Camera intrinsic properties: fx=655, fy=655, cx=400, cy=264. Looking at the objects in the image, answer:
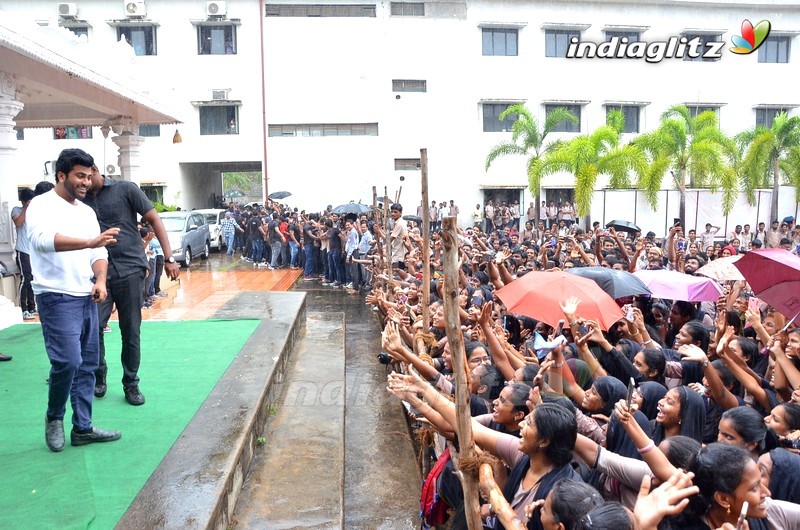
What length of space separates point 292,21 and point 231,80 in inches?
118

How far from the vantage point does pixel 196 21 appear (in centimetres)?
2288

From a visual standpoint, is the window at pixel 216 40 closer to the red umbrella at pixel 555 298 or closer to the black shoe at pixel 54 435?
the red umbrella at pixel 555 298

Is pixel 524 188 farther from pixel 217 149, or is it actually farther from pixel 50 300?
pixel 50 300

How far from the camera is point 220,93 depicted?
76.1ft

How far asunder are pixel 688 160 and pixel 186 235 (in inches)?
533

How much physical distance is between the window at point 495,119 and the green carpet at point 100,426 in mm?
19103

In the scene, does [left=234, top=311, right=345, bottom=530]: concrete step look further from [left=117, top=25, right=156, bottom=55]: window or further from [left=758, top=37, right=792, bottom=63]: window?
[left=758, top=37, right=792, bottom=63]: window

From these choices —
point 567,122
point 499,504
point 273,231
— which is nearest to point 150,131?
point 273,231

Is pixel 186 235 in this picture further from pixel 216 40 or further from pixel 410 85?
pixel 410 85

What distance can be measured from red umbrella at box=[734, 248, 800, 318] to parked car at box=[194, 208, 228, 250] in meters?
16.9

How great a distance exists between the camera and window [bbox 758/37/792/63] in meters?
25.0

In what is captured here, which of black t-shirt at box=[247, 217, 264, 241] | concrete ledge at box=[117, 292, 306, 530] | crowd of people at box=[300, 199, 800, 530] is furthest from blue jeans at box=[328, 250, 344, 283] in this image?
crowd of people at box=[300, 199, 800, 530]

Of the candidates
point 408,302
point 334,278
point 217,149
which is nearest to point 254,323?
point 408,302

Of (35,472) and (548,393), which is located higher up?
(548,393)
